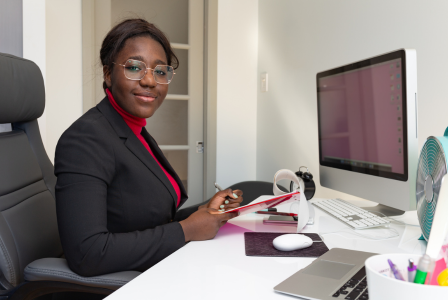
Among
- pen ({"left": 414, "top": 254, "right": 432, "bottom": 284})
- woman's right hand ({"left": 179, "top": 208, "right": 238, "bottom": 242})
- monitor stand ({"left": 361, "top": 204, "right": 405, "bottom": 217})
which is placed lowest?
monitor stand ({"left": 361, "top": 204, "right": 405, "bottom": 217})

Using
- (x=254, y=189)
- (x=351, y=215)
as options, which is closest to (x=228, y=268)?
(x=351, y=215)

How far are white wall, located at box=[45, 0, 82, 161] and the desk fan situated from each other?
215 centimetres

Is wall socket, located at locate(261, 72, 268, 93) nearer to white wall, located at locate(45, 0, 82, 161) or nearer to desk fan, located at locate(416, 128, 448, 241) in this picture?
white wall, located at locate(45, 0, 82, 161)

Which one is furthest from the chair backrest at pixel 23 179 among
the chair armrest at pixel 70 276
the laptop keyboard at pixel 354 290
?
the laptop keyboard at pixel 354 290

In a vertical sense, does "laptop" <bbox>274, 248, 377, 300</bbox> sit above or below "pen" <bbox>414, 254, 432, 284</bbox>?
below

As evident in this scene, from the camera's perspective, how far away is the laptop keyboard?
59 cm

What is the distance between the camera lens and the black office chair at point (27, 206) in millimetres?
865

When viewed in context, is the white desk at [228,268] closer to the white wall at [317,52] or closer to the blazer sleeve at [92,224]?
the blazer sleeve at [92,224]

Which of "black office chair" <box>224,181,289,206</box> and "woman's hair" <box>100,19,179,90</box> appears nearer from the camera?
"woman's hair" <box>100,19,179,90</box>

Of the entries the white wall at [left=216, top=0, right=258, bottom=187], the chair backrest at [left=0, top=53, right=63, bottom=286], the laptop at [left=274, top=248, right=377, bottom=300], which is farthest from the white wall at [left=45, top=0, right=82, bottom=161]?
the laptop at [left=274, top=248, right=377, bottom=300]

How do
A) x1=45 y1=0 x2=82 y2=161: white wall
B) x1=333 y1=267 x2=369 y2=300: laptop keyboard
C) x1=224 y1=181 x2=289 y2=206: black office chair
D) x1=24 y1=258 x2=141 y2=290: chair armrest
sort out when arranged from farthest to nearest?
1. x1=45 y1=0 x2=82 y2=161: white wall
2. x1=224 y1=181 x2=289 y2=206: black office chair
3. x1=24 y1=258 x2=141 y2=290: chair armrest
4. x1=333 y1=267 x2=369 y2=300: laptop keyboard

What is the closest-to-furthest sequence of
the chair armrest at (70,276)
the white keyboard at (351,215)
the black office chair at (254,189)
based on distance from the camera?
1. the chair armrest at (70,276)
2. the white keyboard at (351,215)
3. the black office chair at (254,189)

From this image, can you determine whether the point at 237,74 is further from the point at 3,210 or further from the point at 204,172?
the point at 3,210

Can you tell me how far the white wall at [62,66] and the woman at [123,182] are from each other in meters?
1.42
